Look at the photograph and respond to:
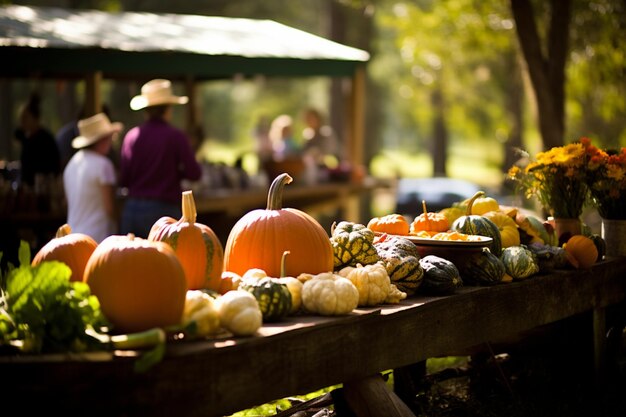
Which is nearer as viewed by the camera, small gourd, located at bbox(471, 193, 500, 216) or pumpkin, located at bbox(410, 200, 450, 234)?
pumpkin, located at bbox(410, 200, 450, 234)

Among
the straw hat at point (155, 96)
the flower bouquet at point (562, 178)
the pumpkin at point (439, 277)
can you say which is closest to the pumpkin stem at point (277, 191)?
the pumpkin at point (439, 277)

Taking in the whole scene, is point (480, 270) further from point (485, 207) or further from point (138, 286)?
point (138, 286)

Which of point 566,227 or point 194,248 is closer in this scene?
point 194,248

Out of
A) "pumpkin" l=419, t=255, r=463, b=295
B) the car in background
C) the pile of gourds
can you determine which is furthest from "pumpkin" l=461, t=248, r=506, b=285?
the car in background

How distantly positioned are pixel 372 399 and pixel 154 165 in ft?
16.1

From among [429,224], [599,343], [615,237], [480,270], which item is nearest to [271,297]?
[480,270]

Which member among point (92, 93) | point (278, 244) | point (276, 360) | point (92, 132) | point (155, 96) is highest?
point (92, 93)

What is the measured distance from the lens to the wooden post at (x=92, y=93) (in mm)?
10440

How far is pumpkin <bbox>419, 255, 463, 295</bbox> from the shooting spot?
15.9 feet

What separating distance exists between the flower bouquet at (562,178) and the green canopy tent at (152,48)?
5014 mm

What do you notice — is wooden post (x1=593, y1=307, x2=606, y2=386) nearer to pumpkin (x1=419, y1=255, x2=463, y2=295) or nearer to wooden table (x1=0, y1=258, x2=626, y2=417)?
wooden table (x1=0, y1=258, x2=626, y2=417)

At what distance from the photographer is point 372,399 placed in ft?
14.1

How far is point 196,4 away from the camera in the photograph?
26.6m

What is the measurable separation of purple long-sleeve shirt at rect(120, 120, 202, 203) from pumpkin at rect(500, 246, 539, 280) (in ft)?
13.3
